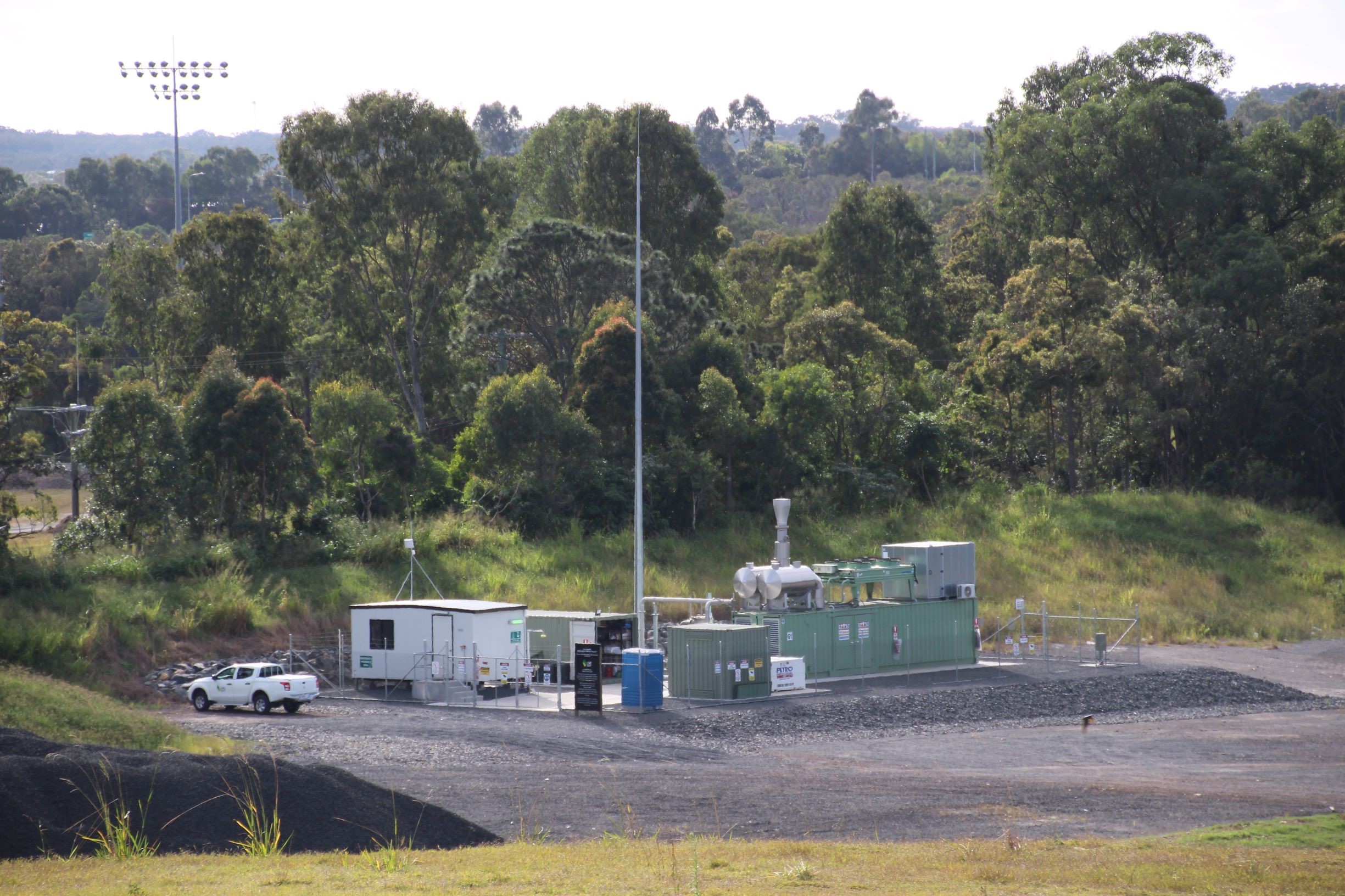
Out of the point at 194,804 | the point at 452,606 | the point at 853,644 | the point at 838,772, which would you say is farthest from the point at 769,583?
the point at 194,804

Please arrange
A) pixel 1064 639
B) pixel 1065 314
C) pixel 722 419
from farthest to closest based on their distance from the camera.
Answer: pixel 1065 314 → pixel 722 419 → pixel 1064 639

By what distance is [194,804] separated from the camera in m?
18.0

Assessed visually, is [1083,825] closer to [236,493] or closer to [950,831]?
[950,831]

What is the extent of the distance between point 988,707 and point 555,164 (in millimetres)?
58815

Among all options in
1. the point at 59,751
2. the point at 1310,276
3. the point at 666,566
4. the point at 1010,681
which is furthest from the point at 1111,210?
the point at 59,751

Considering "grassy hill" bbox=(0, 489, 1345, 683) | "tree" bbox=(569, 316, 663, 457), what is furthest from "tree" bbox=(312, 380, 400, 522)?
"tree" bbox=(569, 316, 663, 457)

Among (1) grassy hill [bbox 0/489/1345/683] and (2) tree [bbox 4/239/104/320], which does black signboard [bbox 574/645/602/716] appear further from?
(2) tree [bbox 4/239/104/320]

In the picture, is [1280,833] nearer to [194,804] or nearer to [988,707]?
→ [988,707]

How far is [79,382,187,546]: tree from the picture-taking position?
45.1m

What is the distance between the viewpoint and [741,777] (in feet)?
77.2

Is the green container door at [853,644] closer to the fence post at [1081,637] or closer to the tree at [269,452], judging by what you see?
the fence post at [1081,637]

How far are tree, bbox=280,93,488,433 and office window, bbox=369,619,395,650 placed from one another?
30.8 m

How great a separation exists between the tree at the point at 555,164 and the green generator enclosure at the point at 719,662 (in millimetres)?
50561

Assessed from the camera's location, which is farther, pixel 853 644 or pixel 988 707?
pixel 853 644
